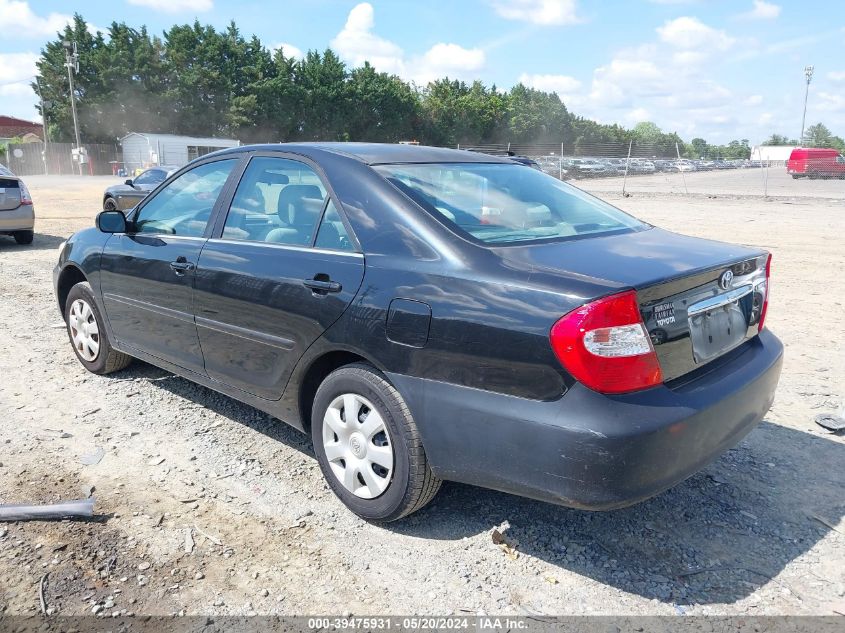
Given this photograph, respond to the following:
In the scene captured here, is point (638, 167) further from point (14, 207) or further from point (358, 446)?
point (358, 446)

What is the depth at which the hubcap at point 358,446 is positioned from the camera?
2.99 metres

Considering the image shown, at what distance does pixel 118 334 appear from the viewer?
4.66m

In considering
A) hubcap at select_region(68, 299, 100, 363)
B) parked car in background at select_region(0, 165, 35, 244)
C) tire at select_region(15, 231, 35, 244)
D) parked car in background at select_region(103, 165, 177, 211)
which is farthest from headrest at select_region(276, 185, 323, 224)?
parked car in background at select_region(103, 165, 177, 211)

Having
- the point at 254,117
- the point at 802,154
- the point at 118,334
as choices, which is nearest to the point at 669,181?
the point at 802,154

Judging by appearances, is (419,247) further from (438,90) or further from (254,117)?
(438,90)

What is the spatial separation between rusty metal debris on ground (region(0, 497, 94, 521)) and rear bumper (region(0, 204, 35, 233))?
10166 mm

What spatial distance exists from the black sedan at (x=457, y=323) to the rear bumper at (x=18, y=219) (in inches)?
365

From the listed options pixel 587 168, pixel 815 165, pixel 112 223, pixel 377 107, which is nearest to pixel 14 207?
pixel 112 223

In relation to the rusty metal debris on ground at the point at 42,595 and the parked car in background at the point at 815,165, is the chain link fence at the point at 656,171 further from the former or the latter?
the rusty metal debris on ground at the point at 42,595

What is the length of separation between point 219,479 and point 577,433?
2053 mm

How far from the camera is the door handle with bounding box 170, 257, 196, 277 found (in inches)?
152

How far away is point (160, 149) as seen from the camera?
163 ft

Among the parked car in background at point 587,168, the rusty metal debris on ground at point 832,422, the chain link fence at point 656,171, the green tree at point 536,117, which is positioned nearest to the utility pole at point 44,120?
the chain link fence at point 656,171

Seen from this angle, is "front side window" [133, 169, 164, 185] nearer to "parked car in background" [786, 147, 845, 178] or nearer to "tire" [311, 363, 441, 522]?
"tire" [311, 363, 441, 522]
